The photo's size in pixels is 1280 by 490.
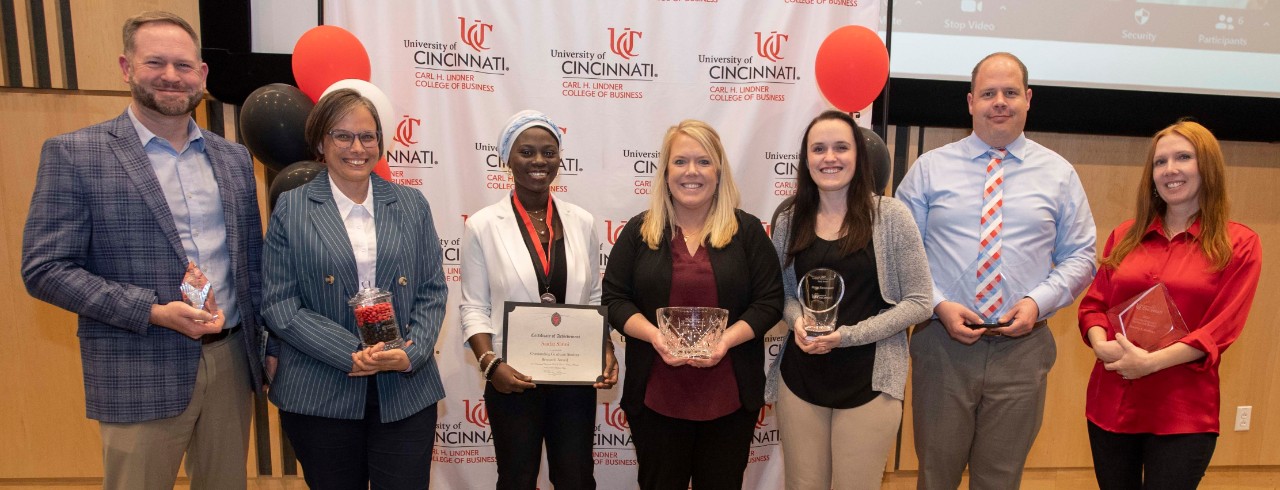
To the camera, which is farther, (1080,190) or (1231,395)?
(1231,395)

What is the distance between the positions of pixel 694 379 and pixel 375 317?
999mm

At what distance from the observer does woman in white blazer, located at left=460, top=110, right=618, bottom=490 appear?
87.0 inches

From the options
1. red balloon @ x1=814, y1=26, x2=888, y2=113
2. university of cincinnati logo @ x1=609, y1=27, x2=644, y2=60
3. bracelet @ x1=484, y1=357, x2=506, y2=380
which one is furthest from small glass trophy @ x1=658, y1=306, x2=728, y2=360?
university of cincinnati logo @ x1=609, y1=27, x2=644, y2=60

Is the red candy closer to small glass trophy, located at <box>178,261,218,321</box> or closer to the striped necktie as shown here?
small glass trophy, located at <box>178,261,218,321</box>

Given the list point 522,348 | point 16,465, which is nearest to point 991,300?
point 522,348

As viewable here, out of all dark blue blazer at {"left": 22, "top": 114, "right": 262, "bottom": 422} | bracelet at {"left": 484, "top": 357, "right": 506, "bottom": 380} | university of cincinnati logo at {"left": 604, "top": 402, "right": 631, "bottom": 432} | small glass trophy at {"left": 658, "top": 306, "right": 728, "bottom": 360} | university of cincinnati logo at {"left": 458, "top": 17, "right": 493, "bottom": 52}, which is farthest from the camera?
university of cincinnati logo at {"left": 604, "top": 402, "right": 631, "bottom": 432}

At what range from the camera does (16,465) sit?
351 centimetres

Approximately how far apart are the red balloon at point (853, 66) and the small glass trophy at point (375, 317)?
2074 mm

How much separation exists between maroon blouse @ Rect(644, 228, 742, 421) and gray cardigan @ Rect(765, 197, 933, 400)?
30 cm

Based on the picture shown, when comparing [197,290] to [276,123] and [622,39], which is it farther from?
[622,39]

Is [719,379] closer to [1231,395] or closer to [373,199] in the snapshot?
[373,199]

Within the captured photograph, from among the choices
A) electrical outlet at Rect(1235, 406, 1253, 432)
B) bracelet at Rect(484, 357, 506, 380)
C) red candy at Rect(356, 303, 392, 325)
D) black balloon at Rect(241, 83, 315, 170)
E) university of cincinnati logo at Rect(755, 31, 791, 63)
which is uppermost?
university of cincinnati logo at Rect(755, 31, 791, 63)

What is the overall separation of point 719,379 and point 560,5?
1945 mm

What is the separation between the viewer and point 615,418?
138 inches
